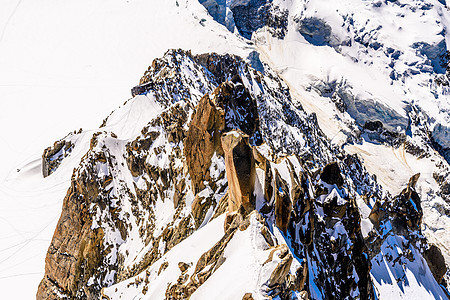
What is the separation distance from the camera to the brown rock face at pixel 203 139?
2219cm

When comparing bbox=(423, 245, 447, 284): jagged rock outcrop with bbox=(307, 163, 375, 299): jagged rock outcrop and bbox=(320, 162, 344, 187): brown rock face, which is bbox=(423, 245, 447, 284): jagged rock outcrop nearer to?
bbox=(307, 163, 375, 299): jagged rock outcrop

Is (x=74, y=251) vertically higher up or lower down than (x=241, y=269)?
lower down

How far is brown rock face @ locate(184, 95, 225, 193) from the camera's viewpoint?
72.8ft

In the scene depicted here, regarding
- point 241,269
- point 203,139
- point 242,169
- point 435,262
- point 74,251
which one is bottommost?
point 435,262

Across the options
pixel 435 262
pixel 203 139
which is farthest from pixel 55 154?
pixel 435 262

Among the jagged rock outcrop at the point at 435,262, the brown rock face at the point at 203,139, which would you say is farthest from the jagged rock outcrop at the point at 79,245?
the jagged rock outcrop at the point at 435,262

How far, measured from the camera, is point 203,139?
2253 centimetres

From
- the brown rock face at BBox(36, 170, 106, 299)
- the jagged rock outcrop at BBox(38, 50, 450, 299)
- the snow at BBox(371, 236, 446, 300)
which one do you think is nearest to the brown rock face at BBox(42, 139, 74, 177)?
the jagged rock outcrop at BBox(38, 50, 450, 299)

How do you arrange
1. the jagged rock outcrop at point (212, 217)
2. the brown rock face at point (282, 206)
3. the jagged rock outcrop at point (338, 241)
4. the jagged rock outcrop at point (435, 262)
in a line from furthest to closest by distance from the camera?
the jagged rock outcrop at point (435, 262)
the jagged rock outcrop at point (338, 241)
the brown rock face at point (282, 206)
the jagged rock outcrop at point (212, 217)

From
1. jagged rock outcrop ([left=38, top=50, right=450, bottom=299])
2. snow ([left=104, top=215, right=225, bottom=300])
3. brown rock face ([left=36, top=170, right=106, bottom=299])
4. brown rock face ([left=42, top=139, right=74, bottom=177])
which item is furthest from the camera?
brown rock face ([left=42, top=139, right=74, bottom=177])

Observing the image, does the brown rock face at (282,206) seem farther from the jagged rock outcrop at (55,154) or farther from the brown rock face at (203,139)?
the jagged rock outcrop at (55,154)

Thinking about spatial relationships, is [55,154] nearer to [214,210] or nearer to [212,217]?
[214,210]

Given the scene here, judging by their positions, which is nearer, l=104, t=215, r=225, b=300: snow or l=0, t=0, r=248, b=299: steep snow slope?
l=104, t=215, r=225, b=300: snow

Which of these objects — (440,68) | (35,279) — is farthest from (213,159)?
(440,68)
